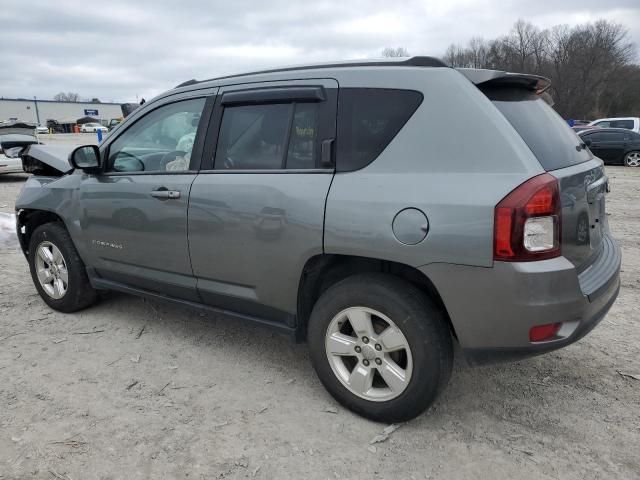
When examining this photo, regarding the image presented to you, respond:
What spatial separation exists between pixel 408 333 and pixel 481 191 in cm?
75

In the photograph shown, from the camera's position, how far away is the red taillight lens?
224 cm

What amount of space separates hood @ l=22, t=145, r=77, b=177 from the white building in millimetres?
88654

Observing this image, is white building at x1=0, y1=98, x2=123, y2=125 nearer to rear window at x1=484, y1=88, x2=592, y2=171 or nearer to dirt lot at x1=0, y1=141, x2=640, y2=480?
dirt lot at x1=0, y1=141, x2=640, y2=480

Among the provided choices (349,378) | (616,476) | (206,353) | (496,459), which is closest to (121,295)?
(206,353)

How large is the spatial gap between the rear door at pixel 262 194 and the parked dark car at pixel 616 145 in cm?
1605

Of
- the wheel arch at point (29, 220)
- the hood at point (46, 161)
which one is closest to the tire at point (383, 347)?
the hood at point (46, 161)

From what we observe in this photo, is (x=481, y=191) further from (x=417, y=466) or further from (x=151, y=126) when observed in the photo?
(x=151, y=126)

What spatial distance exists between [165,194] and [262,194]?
0.79 metres

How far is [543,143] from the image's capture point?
2.43 metres

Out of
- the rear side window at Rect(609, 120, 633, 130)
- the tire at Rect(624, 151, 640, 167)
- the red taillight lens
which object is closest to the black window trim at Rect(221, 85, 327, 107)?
the red taillight lens

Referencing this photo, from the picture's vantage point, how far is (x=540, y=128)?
2543mm

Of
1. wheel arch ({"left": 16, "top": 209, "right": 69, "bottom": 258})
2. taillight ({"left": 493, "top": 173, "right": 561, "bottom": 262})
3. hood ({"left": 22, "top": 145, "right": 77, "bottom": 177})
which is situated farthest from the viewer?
→ wheel arch ({"left": 16, "top": 209, "right": 69, "bottom": 258})

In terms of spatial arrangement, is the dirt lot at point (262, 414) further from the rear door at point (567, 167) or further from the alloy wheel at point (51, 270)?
the rear door at point (567, 167)

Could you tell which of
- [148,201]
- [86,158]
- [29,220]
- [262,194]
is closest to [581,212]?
[262,194]
